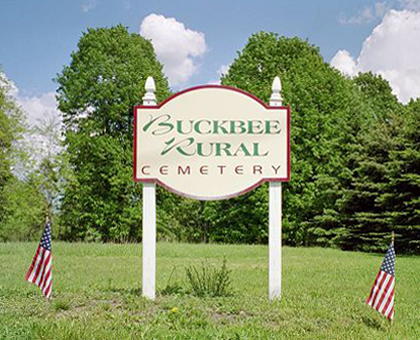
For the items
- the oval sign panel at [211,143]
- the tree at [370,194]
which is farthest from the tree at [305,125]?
the oval sign panel at [211,143]

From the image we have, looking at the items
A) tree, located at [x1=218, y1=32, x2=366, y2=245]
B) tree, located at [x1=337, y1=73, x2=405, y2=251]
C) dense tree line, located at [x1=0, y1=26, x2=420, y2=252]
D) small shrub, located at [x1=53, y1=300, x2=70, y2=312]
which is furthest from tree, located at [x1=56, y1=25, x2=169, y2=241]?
small shrub, located at [x1=53, y1=300, x2=70, y2=312]

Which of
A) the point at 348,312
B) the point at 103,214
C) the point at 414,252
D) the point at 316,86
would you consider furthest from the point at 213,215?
the point at 348,312

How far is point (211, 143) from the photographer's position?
26.2 feet

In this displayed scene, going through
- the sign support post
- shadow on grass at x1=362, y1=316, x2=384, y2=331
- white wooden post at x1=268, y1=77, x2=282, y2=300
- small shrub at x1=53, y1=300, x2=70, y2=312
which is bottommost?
shadow on grass at x1=362, y1=316, x2=384, y2=331

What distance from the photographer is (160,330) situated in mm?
5672

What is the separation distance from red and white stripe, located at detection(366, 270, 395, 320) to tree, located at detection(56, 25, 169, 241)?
20689 millimetres

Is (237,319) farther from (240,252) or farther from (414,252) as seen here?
(414,252)

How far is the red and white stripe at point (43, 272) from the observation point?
6.80 meters

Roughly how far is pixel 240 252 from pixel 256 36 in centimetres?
1481

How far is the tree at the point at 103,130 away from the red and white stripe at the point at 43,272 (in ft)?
62.6

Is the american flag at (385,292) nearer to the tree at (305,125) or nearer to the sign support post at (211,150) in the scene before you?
the sign support post at (211,150)

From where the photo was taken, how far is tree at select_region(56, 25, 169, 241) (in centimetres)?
2628

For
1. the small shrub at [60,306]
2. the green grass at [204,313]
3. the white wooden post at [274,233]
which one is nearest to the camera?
the green grass at [204,313]

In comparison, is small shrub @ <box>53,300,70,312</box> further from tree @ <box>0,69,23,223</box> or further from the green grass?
tree @ <box>0,69,23,223</box>
